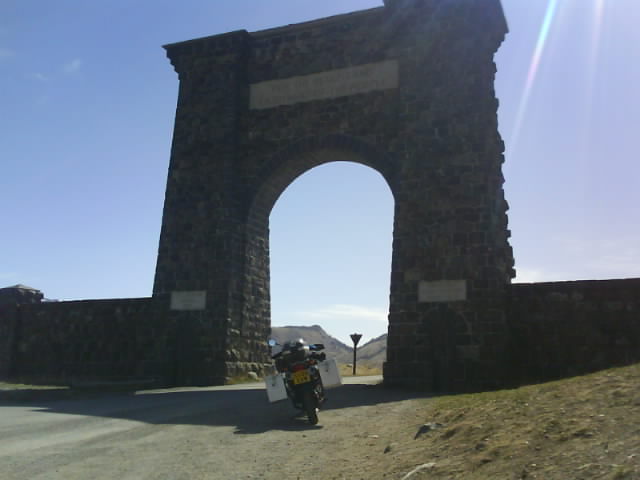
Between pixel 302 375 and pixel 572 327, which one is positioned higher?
pixel 572 327

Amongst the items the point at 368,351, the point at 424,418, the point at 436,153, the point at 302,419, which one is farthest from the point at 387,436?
the point at 368,351

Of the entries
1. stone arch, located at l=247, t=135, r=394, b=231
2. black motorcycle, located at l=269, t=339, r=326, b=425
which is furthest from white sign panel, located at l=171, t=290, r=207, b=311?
black motorcycle, located at l=269, t=339, r=326, b=425

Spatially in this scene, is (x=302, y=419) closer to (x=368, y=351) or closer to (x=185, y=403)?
(x=185, y=403)

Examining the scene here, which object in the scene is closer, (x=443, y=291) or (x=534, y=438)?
(x=534, y=438)

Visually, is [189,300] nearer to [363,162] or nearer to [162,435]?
[363,162]

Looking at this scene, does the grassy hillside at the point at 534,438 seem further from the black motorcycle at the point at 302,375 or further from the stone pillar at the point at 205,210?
the stone pillar at the point at 205,210

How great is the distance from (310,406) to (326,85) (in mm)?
8779

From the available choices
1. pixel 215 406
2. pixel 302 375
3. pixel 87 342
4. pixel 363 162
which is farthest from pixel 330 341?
pixel 302 375

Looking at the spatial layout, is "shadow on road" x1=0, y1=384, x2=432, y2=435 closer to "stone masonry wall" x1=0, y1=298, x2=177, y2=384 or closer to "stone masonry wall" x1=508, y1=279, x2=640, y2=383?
"stone masonry wall" x1=508, y1=279, x2=640, y2=383

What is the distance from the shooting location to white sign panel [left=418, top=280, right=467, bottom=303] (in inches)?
461

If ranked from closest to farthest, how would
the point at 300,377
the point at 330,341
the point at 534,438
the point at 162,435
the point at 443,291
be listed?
the point at 534,438 → the point at 162,435 → the point at 300,377 → the point at 443,291 → the point at 330,341

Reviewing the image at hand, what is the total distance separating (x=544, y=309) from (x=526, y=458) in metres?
7.74

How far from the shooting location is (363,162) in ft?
45.4

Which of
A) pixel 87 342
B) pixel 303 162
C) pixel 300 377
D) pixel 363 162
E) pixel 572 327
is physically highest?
pixel 303 162
